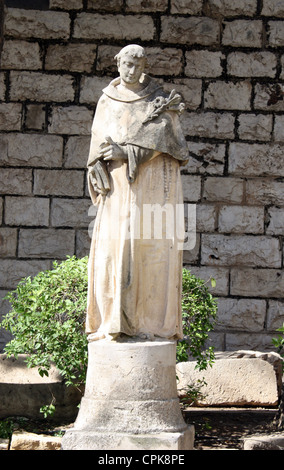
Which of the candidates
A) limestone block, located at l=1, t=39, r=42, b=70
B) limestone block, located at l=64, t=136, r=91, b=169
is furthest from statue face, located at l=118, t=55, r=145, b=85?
limestone block, located at l=1, t=39, r=42, b=70

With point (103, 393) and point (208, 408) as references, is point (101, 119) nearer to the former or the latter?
point (103, 393)

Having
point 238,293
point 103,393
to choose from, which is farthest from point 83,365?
point 238,293

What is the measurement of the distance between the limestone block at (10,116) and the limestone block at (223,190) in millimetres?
2090

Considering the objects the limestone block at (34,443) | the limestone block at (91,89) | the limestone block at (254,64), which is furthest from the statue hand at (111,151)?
the limestone block at (254,64)

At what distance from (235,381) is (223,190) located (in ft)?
7.54

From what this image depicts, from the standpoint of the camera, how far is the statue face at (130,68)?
19.7 ft

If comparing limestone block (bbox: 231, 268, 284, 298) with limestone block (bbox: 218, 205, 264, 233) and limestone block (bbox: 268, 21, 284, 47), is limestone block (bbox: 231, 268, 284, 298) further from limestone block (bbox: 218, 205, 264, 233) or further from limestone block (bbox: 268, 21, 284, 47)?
limestone block (bbox: 268, 21, 284, 47)

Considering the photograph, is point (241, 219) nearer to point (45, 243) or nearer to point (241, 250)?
point (241, 250)

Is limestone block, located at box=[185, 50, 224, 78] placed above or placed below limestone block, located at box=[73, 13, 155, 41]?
below

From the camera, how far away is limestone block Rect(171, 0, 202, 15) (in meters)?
9.45

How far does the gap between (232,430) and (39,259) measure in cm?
300

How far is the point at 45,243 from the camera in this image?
366 inches

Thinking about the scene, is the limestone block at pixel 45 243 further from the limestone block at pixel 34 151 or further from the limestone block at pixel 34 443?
the limestone block at pixel 34 443

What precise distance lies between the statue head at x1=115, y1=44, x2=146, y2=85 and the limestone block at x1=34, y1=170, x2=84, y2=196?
3.31 m
